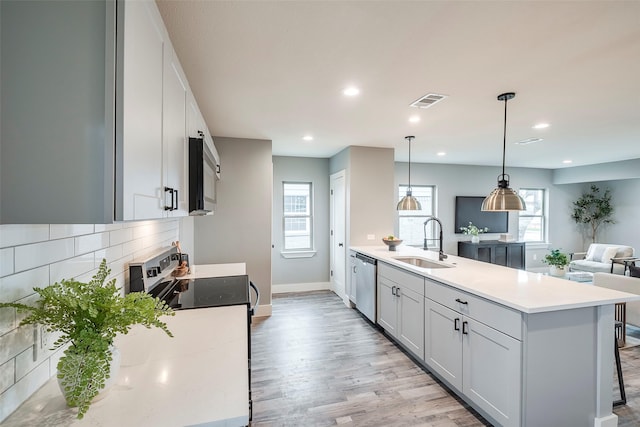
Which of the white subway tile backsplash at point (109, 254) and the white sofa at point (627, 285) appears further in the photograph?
the white sofa at point (627, 285)

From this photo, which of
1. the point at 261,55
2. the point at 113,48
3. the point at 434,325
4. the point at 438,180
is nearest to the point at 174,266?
the point at 261,55

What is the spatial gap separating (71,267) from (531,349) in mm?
2307

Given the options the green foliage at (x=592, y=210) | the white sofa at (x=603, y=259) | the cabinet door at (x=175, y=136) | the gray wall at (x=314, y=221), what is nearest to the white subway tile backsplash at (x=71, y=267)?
the cabinet door at (x=175, y=136)

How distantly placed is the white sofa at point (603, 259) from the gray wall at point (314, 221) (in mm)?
5383

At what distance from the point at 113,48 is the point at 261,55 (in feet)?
4.17

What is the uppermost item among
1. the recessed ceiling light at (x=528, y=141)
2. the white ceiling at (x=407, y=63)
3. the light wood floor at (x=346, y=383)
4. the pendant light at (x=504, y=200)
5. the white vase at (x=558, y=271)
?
the recessed ceiling light at (x=528, y=141)

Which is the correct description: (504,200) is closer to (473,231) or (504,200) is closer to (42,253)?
(42,253)

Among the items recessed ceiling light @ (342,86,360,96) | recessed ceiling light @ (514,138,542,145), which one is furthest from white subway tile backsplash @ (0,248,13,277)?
recessed ceiling light @ (514,138,542,145)

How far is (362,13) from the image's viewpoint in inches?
57.2

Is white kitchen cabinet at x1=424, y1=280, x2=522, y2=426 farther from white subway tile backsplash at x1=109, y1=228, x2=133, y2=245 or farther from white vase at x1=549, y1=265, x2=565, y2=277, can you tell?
white vase at x1=549, y1=265, x2=565, y2=277

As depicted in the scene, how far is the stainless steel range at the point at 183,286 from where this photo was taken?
1.69 metres

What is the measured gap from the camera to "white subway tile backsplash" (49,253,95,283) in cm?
102

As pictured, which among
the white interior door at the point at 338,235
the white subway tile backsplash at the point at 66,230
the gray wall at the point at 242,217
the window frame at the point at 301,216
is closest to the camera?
the white subway tile backsplash at the point at 66,230

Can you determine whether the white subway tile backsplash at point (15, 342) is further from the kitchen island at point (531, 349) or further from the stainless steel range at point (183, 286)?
the kitchen island at point (531, 349)
